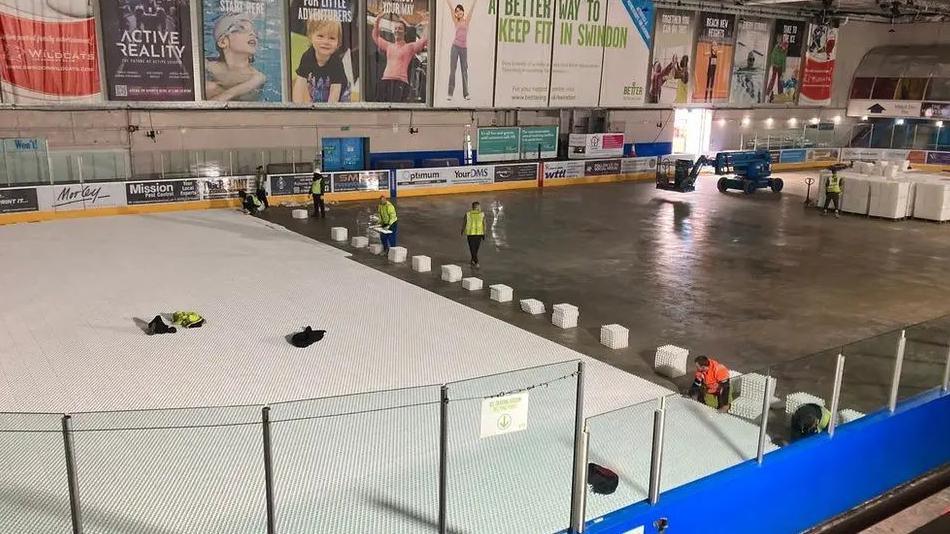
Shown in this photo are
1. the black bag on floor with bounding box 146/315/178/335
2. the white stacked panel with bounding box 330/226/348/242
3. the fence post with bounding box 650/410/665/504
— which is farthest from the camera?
the white stacked panel with bounding box 330/226/348/242

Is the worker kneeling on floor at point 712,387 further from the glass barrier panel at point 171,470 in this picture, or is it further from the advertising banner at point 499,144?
the advertising banner at point 499,144

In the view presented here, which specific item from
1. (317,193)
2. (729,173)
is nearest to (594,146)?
(729,173)

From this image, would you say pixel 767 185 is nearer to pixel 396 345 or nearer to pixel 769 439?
pixel 396 345

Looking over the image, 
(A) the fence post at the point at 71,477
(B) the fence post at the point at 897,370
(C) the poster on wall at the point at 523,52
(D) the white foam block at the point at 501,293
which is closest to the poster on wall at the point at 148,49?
(C) the poster on wall at the point at 523,52

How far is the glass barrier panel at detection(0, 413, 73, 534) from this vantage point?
5383mm

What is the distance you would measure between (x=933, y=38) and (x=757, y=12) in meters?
14.5

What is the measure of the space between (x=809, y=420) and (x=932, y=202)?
885 inches

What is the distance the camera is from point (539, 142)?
36781 mm

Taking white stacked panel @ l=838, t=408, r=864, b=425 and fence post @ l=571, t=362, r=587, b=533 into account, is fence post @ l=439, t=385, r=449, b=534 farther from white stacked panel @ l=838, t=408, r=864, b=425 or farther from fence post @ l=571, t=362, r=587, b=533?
white stacked panel @ l=838, t=408, r=864, b=425

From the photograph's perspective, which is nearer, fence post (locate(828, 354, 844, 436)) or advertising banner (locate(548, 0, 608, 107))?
fence post (locate(828, 354, 844, 436))

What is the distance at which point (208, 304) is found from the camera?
14.8 meters

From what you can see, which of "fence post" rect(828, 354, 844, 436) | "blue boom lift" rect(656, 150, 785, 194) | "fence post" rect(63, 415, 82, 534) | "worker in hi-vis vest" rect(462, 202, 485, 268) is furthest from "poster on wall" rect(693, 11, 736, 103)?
"fence post" rect(63, 415, 82, 534)

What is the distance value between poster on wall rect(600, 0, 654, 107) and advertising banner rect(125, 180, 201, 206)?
65.0ft

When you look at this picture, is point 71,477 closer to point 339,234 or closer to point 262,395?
point 262,395
